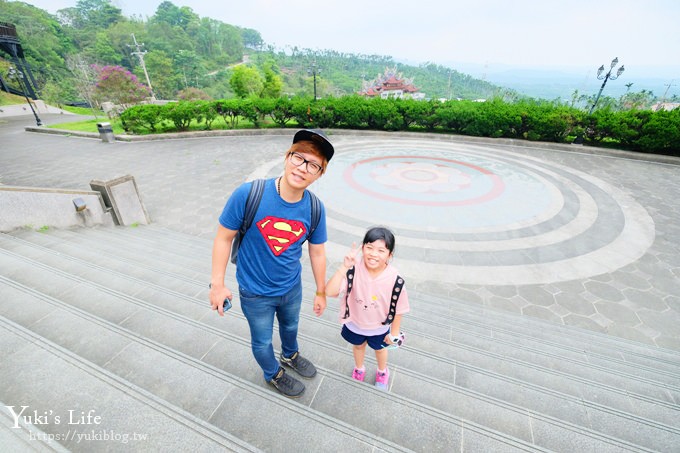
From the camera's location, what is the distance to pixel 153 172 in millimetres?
10000

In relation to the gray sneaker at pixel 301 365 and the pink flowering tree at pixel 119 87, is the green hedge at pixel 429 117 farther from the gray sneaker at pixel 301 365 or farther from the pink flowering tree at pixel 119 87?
the gray sneaker at pixel 301 365

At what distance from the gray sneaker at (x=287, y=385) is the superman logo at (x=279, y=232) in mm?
1073

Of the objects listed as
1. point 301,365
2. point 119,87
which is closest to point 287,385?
point 301,365

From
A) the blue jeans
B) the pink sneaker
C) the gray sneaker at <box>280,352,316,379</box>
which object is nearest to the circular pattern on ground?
the pink sneaker

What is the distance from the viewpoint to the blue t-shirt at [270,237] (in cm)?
183

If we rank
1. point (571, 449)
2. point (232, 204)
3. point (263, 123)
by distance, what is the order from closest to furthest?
point (232, 204) → point (571, 449) → point (263, 123)

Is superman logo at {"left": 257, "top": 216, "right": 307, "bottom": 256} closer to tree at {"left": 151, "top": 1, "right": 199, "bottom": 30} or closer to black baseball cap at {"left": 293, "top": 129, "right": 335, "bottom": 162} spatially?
black baseball cap at {"left": 293, "top": 129, "right": 335, "bottom": 162}

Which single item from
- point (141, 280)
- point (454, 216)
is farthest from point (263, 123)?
point (141, 280)

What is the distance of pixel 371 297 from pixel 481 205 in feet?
23.0

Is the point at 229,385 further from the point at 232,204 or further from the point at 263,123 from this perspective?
the point at 263,123

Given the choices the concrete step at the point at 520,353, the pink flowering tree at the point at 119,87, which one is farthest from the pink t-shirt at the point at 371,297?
the pink flowering tree at the point at 119,87

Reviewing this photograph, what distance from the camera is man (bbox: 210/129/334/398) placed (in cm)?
179

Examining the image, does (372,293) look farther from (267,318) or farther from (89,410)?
(89,410)

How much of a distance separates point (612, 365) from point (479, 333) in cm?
138
